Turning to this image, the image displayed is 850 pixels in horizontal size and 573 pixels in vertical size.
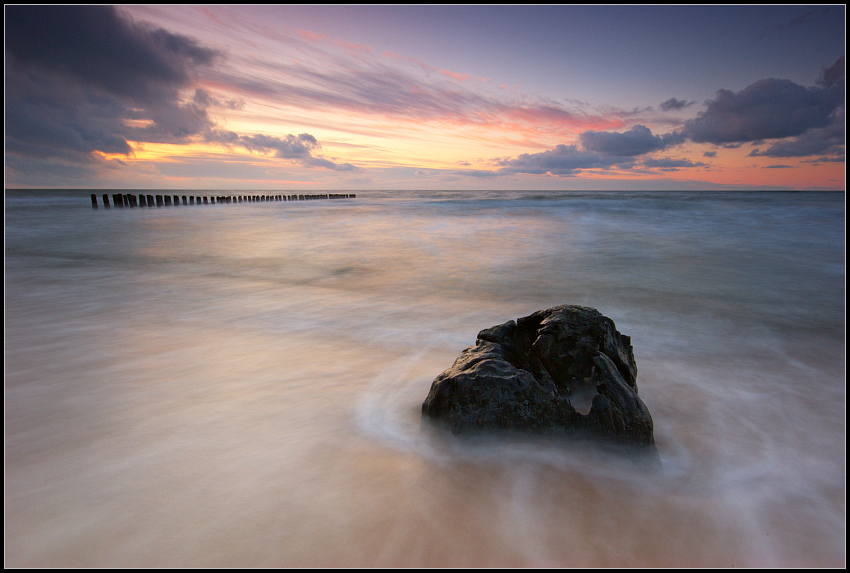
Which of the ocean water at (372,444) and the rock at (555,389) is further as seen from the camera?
the rock at (555,389)

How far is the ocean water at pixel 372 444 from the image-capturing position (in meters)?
1.68

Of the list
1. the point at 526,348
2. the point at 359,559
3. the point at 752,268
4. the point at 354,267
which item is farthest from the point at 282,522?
the point at 752,268

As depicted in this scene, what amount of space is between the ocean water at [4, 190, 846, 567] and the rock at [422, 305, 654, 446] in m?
0.13

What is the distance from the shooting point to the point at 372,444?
2.29 m

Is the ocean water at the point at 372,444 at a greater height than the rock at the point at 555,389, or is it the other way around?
the rock at the point at 555,389

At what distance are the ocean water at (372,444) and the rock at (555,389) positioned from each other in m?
0.13

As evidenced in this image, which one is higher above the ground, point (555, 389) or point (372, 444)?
point (555, 389)

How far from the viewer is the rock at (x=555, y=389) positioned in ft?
7.28

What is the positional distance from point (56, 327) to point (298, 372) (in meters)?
3.10

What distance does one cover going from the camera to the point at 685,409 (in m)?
2.73

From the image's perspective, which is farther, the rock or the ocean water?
the rock

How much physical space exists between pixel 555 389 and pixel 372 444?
3.71 feet

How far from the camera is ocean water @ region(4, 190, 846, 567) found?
1.68 meters

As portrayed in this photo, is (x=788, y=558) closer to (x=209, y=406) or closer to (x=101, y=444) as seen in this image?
(x=209, y=406)
